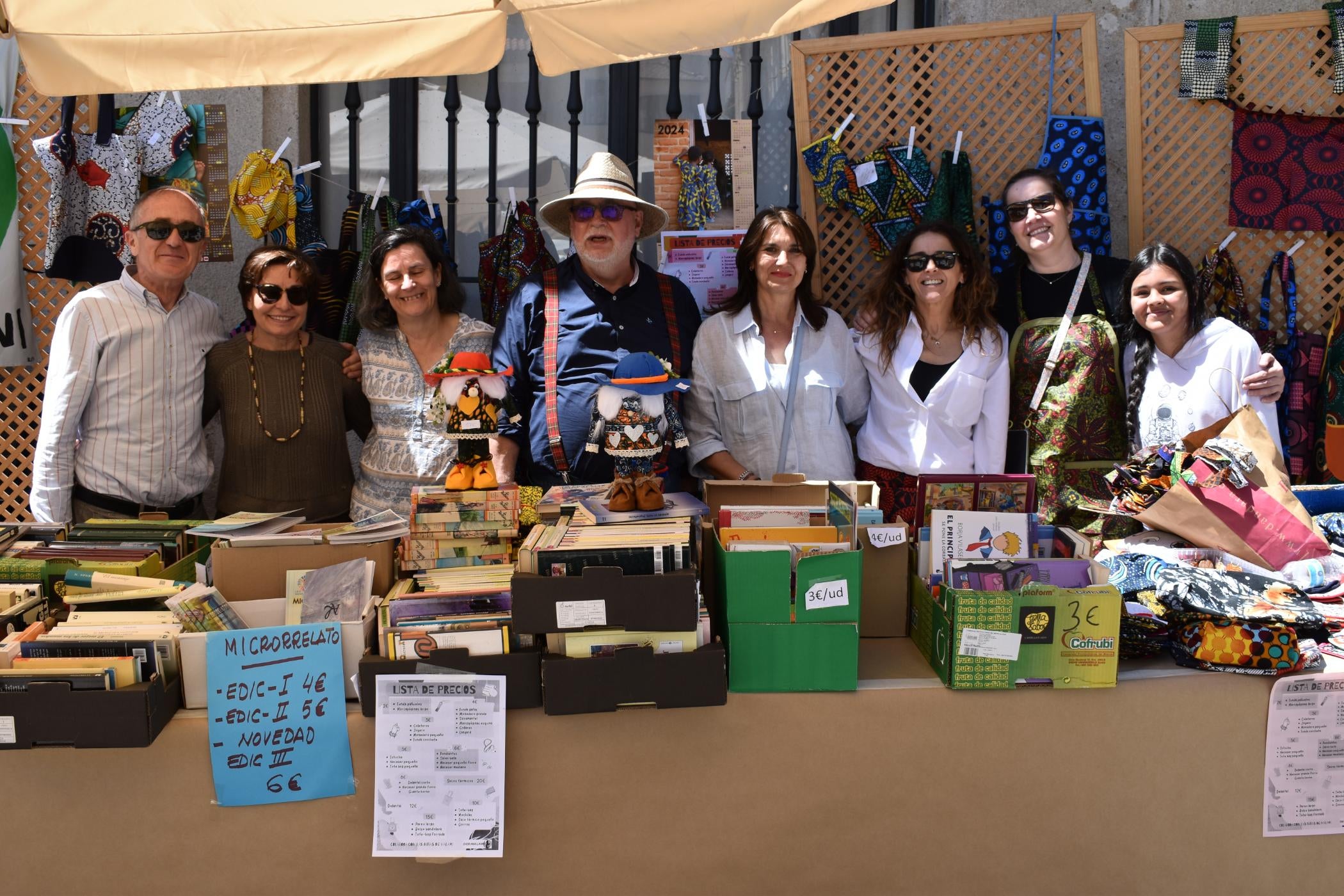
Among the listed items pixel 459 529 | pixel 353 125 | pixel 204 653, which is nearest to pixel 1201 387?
pixel 459 529

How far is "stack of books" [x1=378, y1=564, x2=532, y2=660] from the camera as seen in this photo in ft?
6.54

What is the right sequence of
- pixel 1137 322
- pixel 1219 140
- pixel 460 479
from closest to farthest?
pixel 460 479 → pixel 1137 322 → pixel 1219 140

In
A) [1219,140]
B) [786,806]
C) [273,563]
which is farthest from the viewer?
[1219,140]

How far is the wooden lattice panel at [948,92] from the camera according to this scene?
400 centimetres

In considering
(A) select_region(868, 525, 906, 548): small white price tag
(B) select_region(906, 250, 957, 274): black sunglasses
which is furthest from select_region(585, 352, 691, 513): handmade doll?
(B) select_region(906, 250, 957, 274): black sunglasses

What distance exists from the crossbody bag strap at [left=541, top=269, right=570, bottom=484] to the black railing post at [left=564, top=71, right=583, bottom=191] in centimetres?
154

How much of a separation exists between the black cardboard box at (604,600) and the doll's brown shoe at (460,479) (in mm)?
645

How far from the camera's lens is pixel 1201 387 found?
321cm

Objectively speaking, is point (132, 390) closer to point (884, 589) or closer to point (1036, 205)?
point (884, 589)

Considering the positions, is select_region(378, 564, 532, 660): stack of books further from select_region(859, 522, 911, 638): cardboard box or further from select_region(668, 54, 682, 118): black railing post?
select_region(668, 54, 682, 118): black railing post

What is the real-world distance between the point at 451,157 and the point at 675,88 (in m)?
1.07

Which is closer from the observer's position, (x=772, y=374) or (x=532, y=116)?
(x=772, y=374)

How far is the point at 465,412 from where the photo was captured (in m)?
2.61

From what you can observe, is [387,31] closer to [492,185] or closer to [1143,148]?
[492,185]
